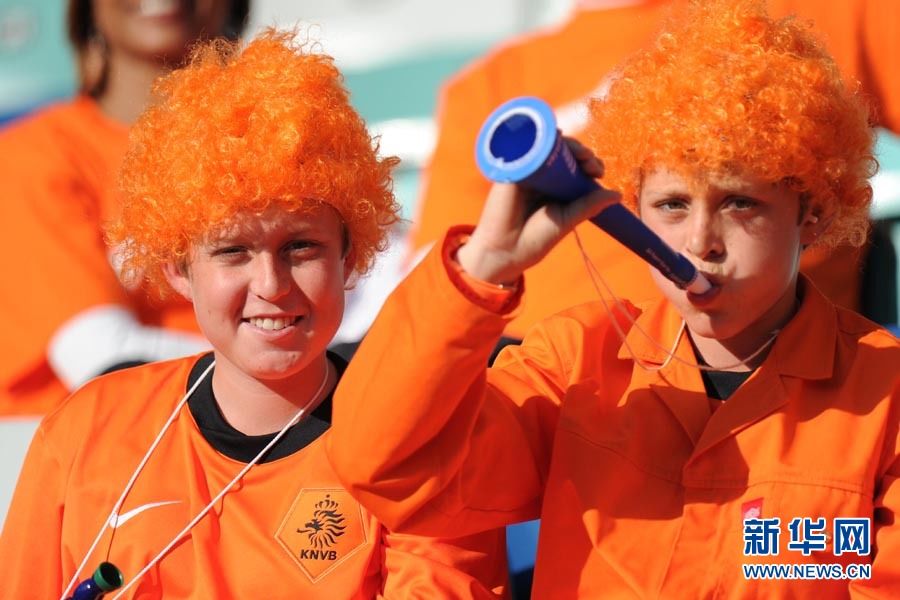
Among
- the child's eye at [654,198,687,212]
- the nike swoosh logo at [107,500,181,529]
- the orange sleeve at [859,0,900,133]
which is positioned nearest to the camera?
the child's eye at [654,198,687,212]

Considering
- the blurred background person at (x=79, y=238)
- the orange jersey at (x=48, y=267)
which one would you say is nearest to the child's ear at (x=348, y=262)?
the blurred background person at (x=79, y=238)

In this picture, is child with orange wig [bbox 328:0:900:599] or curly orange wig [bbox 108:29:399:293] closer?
child with orange wig [bbox 328:0:900:599]

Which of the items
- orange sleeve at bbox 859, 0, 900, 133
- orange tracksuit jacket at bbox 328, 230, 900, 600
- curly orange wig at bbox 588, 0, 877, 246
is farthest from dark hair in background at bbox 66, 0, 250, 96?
orange tracksuit jacket at bbox 328, 230, 900, 600

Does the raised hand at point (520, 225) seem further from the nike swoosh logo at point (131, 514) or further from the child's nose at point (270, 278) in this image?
the nike swoosh logo at point (131, 514)

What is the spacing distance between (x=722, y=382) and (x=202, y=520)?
81 centimetres

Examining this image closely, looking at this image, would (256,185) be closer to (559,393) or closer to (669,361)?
(559,393)

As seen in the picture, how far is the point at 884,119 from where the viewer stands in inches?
127

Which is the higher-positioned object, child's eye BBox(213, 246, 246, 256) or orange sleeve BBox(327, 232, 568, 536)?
child's eye BBox(213, 246, 246, 256)

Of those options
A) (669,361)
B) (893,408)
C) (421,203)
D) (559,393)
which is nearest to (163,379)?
(559,393)

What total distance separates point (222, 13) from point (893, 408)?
9.93ft

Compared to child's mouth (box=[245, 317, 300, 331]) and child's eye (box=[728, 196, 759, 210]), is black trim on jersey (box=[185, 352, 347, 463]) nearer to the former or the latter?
child's mouth (box=[245, 317, 300, 331])

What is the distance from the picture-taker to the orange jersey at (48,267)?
3943mm

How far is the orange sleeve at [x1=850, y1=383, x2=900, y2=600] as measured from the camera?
1.72m

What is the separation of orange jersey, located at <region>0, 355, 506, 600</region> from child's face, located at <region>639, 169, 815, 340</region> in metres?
0.48
